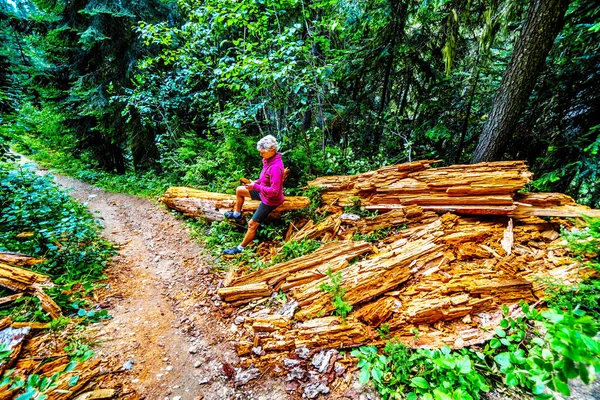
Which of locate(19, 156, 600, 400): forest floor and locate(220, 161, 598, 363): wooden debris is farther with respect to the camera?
locate(220, 161, 598, 363): wooden debris

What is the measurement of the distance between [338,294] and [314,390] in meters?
1.25

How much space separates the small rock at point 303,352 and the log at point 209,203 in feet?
11.8

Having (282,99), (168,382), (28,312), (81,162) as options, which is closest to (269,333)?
(168,382)

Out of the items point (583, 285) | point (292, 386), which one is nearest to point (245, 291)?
point (292, 386)

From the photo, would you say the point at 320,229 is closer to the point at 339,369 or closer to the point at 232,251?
the point at 232,251

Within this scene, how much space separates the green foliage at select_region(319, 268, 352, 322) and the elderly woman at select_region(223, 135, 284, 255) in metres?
2.34

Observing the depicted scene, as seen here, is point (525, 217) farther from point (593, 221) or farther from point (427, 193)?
point (427, 193)

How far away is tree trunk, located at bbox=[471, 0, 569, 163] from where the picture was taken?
453 centimetres

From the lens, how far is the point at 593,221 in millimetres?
3797

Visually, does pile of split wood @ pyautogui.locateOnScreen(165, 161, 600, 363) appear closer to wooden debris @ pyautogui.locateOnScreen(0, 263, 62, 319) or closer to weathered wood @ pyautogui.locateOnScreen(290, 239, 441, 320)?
weathered wood @ pyautogui.locateOnScreen(290, 239, 441, 320)

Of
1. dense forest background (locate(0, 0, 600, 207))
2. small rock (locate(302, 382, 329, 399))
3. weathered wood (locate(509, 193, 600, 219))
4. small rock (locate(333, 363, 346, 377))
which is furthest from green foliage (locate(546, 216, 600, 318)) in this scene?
small rock (locate(302, 382, 329, 399))

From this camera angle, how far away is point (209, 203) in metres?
7.50

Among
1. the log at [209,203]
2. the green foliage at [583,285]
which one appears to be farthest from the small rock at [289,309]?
the green foliage at [583,285]

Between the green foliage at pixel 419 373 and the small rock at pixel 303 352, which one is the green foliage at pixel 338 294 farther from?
the small rock at pixel 303 352
